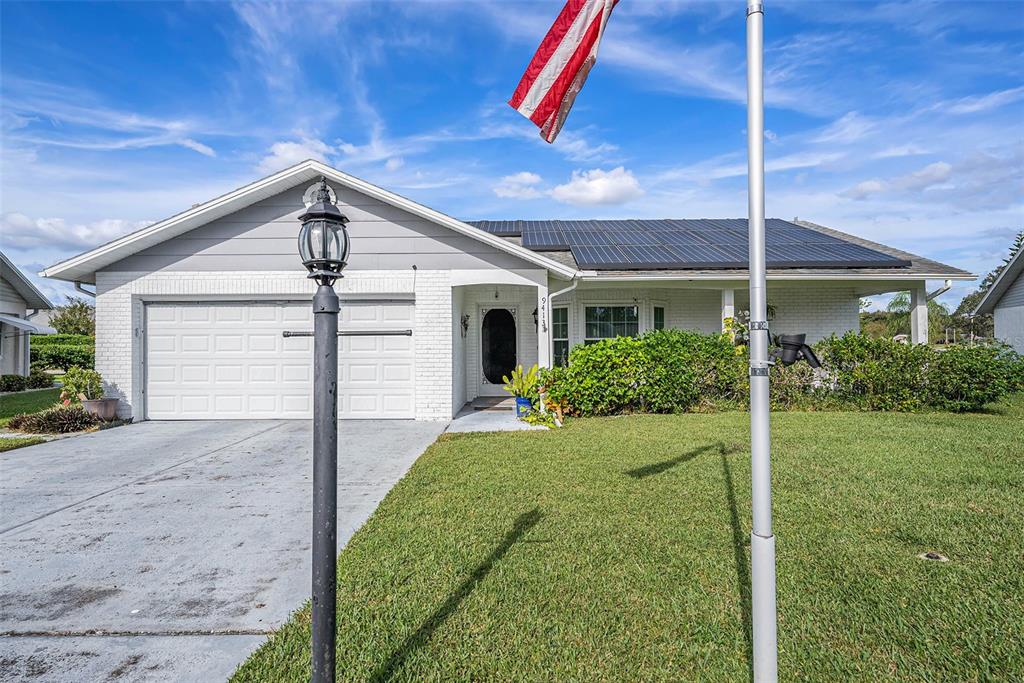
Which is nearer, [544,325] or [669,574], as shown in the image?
[669,574]

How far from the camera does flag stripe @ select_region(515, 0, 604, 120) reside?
8.48 ft

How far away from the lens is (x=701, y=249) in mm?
12438

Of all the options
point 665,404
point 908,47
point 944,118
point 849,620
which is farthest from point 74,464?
point 944,118

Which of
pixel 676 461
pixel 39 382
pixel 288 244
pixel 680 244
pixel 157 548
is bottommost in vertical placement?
pixel 157 548

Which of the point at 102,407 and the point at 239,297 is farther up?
the point at 239,297

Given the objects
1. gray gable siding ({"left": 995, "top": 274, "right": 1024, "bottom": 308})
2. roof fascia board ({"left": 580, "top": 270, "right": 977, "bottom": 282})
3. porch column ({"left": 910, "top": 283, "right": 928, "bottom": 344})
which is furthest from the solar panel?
gray gable siding ({"left": 995, "top": 274, "right": 1024, "bottom": 308})

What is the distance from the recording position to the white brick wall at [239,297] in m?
9.82

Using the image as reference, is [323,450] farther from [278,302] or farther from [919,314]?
[919,314]

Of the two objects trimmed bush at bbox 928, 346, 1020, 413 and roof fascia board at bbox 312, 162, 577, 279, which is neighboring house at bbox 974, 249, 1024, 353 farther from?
roof fascia board at bbox 312, 162, 577, 279

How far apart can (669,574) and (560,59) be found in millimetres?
2937

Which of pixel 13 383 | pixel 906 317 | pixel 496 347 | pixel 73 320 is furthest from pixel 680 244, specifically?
pixel 73 320

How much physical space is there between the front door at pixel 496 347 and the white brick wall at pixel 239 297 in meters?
2.89

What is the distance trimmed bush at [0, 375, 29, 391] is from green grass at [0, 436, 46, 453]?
34.1 feet

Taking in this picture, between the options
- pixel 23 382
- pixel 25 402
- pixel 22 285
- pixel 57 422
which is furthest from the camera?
pixel 22 285
